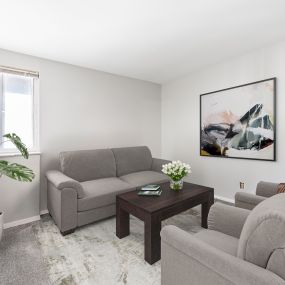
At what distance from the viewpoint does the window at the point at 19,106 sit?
2.64m

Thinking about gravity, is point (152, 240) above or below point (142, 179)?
below

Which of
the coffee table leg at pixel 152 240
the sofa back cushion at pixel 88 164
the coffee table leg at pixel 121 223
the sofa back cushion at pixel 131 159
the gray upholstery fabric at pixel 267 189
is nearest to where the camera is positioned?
the coffee table leg at pixel 152 240

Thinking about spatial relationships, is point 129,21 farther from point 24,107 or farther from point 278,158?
point 278,158

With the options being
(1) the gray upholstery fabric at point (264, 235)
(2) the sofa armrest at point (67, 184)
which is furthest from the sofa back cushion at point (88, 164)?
(1) the gray upholstery fabric at point (264, 235)

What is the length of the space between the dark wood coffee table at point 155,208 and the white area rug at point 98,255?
126mm

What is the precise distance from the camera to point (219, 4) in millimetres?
1782

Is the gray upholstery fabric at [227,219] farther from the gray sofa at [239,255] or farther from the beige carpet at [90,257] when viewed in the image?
the beige carpet at [90,257]

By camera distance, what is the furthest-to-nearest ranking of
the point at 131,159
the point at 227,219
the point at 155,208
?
the point at 131,159, the point at 155,208, the point at 227,219

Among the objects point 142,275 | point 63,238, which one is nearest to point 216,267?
point 142,275

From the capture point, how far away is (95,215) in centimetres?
240

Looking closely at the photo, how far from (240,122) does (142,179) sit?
5.82ft

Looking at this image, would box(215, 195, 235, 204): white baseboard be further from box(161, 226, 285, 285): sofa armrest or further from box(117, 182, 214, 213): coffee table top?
box(161, 226, 285, 285): sofa armrest

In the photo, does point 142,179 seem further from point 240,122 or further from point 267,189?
point 240,122

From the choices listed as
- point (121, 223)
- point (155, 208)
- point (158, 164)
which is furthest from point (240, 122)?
point (121, 223)
